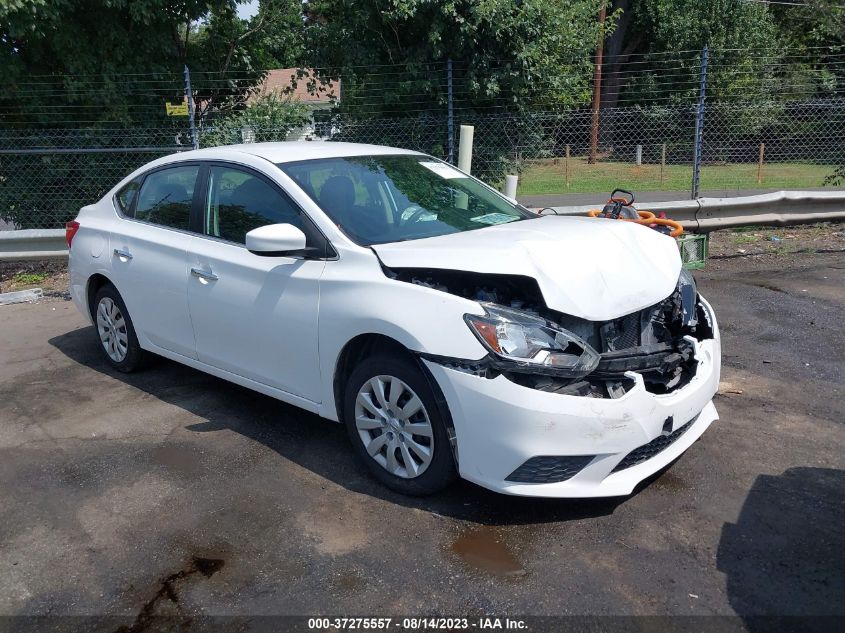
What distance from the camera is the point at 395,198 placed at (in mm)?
4629

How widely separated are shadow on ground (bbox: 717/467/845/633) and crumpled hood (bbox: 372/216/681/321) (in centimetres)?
111

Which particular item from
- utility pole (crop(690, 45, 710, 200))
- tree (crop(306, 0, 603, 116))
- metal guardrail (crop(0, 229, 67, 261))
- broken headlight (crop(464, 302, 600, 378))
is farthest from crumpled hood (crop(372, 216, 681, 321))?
metal guardrail (crop(0, 229, 67, 261))

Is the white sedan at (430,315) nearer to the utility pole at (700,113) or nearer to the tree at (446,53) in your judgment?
the utility pole at (700,113)

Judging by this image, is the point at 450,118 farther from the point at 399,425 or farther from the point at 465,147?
the point at 399,425

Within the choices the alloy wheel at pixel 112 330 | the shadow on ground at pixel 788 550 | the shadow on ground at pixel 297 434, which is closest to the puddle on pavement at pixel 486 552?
the shadow on ground at pixel 297 434

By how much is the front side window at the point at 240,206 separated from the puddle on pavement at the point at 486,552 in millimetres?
→ 1901

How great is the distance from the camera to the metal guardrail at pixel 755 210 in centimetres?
891

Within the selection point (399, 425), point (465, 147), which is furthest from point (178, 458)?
point (465, 147)

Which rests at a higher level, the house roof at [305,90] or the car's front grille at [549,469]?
the house roof at [305,90]

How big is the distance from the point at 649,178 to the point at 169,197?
60.2 feet

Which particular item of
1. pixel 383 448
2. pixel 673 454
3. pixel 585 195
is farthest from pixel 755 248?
pixel 585 195

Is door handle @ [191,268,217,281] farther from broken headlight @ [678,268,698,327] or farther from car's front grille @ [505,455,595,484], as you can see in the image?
broken headlight @ [678,268,698,327]

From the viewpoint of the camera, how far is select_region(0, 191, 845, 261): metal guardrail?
8.77 m

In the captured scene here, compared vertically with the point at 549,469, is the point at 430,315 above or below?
above
